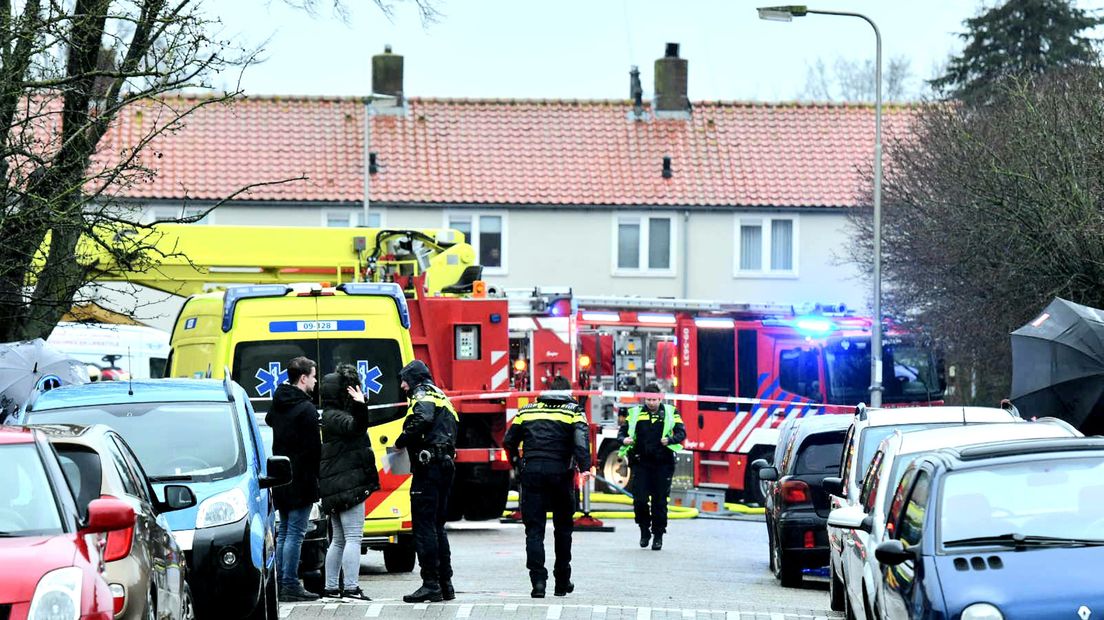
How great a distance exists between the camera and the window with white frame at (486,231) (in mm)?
44781

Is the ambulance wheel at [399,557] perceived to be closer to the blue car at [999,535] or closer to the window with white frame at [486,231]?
the blue car at [999,535]

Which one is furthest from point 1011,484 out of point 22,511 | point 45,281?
Answer: point 45,281

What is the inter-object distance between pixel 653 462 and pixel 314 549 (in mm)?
5579

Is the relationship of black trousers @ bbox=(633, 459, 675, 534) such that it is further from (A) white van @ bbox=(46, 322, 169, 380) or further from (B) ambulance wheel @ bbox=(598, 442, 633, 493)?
(A) white van @ bbox=(46, 322, 169, 380)

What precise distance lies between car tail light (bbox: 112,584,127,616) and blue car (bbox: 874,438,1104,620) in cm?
362

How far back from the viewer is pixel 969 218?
26859mm

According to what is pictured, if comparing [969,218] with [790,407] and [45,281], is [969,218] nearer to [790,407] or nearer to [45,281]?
[790,407]

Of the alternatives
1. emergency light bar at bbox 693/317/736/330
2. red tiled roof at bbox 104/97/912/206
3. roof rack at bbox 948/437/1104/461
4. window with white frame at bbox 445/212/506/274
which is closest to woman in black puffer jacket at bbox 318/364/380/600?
roof rack at bbox 948/437/1104/461

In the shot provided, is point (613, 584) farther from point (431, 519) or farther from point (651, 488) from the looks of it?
point (651, 488)

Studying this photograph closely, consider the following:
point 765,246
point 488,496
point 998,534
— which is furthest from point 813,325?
point 998,534

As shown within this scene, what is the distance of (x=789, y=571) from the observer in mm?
17016

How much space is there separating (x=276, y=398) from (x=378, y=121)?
1292 inches

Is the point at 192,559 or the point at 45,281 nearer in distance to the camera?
the point at 192,559

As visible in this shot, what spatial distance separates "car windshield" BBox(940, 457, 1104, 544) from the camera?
9.63 m
